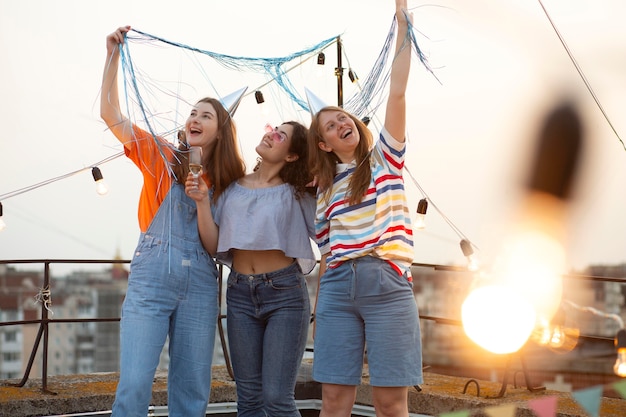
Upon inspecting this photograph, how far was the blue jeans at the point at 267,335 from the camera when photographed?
215cm

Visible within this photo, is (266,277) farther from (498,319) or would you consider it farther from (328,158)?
(498,319)

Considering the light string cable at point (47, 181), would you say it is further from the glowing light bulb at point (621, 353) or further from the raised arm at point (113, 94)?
the glowing light bulb at point (621, 353)

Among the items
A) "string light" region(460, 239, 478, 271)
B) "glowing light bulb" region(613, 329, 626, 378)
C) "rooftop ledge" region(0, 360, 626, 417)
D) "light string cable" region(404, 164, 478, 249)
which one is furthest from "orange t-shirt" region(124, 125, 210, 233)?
"rooftop ledge" region(0, 360, 626, 417)

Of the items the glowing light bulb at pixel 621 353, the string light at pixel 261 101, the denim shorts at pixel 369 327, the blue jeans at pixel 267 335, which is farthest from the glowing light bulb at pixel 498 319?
the string light at pixel 261 101

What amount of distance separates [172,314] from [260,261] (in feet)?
0.99

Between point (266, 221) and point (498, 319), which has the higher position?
point (266, 221)

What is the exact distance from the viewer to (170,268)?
210cm

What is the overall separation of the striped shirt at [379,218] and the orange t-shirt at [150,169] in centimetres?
53

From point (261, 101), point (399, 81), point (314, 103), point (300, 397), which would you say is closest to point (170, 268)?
point (314, 103)

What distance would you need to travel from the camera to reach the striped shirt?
196 cm

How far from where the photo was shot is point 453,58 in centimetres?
246

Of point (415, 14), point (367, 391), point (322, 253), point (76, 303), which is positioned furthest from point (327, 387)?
point (76, 303)

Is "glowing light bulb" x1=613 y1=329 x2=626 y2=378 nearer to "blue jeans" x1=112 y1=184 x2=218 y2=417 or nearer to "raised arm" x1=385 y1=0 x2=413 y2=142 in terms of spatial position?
"raised arm" x1=385 y1=0 x2=413 y2=142

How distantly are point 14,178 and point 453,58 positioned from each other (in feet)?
→ 14.3
